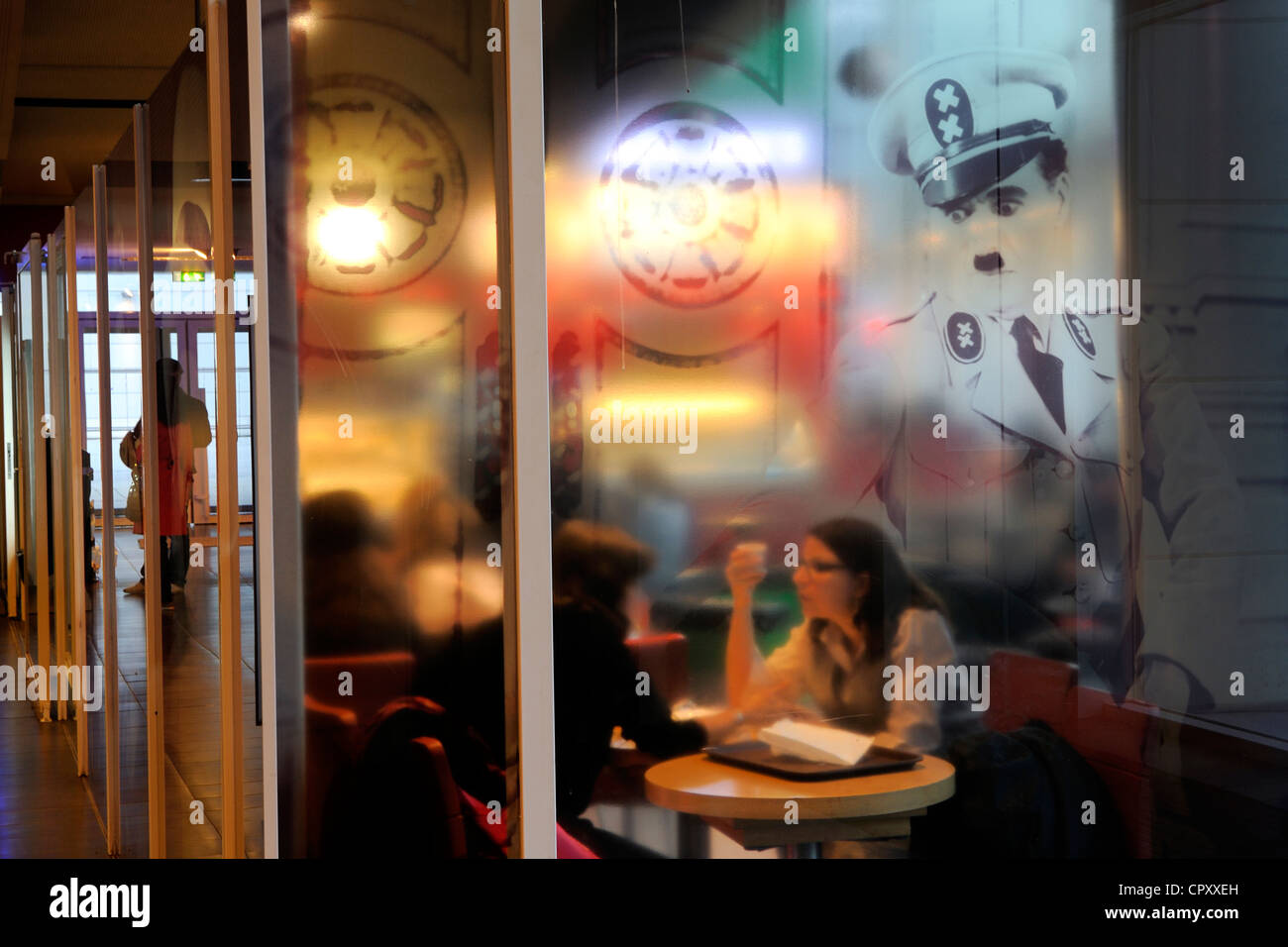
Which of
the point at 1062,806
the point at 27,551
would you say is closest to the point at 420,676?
the point at 1062,806

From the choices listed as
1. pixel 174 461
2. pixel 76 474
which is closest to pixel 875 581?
pixel 174 461

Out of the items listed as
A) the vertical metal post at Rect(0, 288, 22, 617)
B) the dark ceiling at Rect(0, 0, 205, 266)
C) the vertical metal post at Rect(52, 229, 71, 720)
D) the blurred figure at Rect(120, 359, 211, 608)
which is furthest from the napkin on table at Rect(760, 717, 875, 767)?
the vertical metal post at Rect(0, 288, 22, 617)

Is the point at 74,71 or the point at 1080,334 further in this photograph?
the point at 74,71

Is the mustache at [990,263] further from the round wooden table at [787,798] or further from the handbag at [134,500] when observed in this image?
the handbag at [134,500]

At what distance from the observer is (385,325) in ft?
7.73

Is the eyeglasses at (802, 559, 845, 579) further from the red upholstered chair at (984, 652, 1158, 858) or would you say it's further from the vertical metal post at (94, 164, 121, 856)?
the vertical metal post at (94, 164, 121, 856)

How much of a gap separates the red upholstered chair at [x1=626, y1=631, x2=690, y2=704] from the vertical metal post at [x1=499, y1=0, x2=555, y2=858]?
0.18 m

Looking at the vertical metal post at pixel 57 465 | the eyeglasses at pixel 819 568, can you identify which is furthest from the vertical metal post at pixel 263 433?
the vertical metal post at pixel 57 465

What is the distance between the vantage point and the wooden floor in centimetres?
255

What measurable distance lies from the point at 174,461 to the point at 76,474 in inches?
Answer: 81.7

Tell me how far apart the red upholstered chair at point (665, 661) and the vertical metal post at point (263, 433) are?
2.32 feet

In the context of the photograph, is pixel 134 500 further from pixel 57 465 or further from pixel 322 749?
pixel 57 465

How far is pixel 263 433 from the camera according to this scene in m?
2.36
